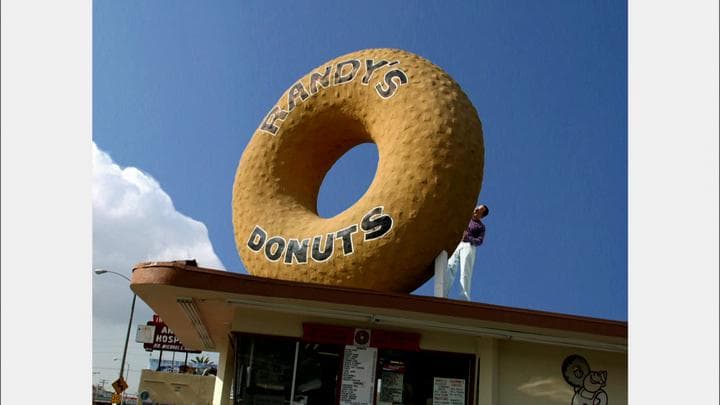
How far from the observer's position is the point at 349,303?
643 cm

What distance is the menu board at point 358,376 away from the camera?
6.98 metres

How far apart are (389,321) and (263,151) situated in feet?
13.0

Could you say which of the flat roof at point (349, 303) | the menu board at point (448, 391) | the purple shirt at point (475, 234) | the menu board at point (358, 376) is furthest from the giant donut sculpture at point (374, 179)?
the purple shirt at point (475, 234)

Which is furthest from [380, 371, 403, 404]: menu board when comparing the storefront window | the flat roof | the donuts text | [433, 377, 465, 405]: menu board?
the donuts text

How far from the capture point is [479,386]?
23.6 ft

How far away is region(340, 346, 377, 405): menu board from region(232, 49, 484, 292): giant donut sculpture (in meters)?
1.01

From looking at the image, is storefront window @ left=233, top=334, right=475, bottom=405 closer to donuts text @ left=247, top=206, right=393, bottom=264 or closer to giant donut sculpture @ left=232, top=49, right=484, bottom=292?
giant donut sculpture @ left=232, top=49, right=484, bottom=292

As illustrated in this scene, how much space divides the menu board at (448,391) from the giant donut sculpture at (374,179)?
1309 mm

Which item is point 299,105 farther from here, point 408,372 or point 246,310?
point 408,372

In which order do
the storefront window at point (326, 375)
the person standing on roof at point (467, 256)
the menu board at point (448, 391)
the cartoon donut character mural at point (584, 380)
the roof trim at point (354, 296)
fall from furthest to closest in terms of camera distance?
1. the person standing on roof at point (467, 256)
2. the cartoon donut character mural at point (584, 380)
3. the menu board at point (448, 391)
4. the storefront window at point (326, 375)
5. the roof trim at point (354, 296)

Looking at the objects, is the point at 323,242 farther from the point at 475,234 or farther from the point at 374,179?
the point at 475,234

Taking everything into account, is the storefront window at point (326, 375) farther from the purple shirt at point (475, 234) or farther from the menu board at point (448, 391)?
the purple shirt at point (475, 234)

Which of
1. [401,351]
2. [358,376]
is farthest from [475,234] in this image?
[358,376]

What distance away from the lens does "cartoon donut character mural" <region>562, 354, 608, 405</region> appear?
7.39 m
